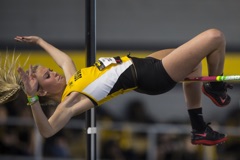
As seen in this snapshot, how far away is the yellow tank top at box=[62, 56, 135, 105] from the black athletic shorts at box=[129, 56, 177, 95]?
0.28ft

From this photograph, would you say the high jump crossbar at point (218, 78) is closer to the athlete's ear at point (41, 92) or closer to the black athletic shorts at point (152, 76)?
the black athletic shorts at point (152, 76)

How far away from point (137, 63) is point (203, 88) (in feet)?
1.81

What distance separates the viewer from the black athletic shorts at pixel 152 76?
5.32 meters

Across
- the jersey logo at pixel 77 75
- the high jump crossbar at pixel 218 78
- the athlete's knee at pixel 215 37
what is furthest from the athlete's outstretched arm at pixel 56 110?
the athlete's knee at pixel 215 37

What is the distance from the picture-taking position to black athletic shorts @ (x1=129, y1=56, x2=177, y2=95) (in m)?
5.32

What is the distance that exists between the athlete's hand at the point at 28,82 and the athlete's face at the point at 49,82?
17 centimetres

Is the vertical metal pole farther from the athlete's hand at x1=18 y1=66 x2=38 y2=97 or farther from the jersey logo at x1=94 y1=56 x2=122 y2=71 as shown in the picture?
the athlete's hand at x1=18 y1=66 x2=38 y2=97

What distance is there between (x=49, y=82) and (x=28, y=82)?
15.6 inches

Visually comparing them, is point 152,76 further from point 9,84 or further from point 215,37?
point 9,84

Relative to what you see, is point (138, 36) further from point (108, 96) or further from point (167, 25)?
point (108, 96)

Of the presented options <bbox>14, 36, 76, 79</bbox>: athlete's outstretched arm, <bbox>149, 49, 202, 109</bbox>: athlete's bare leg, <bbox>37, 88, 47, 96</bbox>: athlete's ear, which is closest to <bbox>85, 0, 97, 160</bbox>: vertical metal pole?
<bbox>14, 36, 76, 79</bbox>: athlete's outstretched arm

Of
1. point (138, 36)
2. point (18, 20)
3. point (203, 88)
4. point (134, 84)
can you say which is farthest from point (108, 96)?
point (18, 20)

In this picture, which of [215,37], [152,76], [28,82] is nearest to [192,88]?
[152,76]

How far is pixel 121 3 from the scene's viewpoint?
1110 cm
